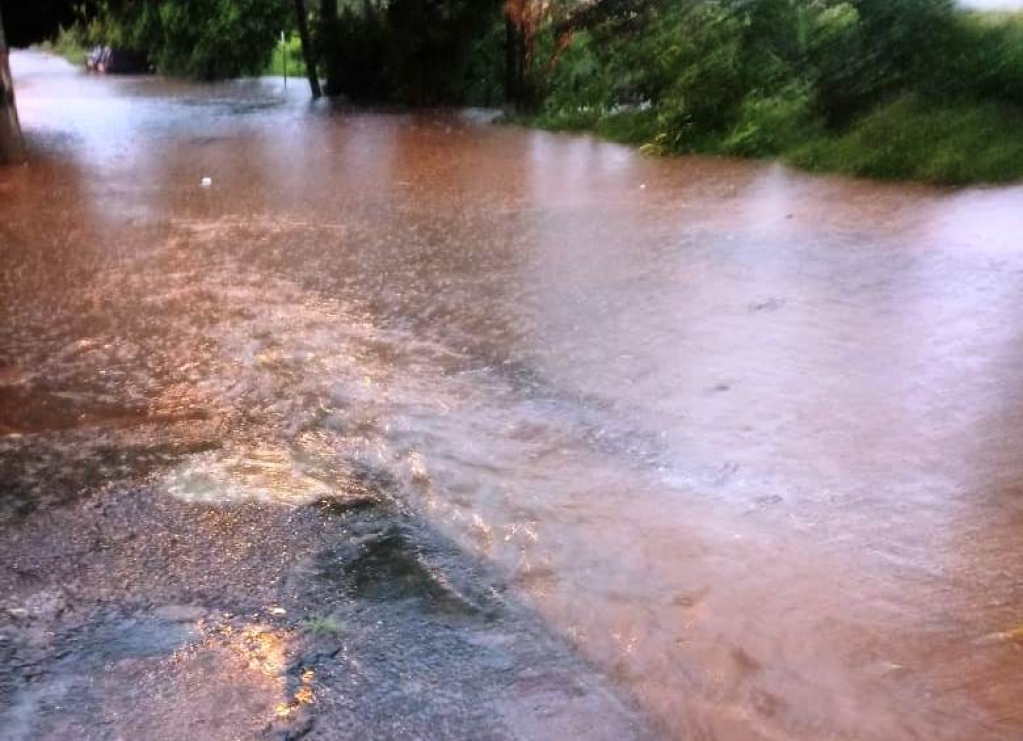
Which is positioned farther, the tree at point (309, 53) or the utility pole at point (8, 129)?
the tree at point (309, 53)

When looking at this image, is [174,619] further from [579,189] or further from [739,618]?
[579,189]

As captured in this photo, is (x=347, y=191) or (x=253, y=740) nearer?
(x=253, y=740)

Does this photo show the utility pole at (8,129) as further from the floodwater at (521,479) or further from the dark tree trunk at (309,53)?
the dark tree trunk at (309,53)

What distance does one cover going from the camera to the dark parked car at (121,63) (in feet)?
109

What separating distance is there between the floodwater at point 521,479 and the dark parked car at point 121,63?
26.2 meters

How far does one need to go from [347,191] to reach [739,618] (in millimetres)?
8835

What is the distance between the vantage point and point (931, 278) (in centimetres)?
739

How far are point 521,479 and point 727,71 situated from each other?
10.4 m

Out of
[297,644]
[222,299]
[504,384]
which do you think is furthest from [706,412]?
[222,299]

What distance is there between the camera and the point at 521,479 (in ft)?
15.2

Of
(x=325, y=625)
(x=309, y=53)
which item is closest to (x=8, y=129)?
(x=309, y=53)

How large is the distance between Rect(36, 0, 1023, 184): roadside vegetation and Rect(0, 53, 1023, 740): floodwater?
196 centimetres

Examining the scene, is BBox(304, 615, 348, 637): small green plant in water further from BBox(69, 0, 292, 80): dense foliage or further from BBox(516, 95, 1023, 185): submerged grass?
BBox(69, 0, 292, 80): dense foliage

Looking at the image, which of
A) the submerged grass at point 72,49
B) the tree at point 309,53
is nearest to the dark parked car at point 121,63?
the submerged grass at point 72,49
